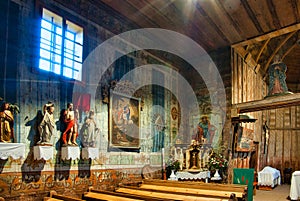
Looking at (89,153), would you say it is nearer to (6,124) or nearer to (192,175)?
(6,124)

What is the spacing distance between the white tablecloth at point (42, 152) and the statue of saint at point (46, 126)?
3.7 inches

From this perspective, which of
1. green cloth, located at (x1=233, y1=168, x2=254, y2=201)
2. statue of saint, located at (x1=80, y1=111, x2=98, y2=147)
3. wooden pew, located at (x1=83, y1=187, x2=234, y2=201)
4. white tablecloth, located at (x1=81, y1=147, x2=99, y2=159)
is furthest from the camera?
green cloth, located at (x1=233, y1=168, x2=254, y2=201)

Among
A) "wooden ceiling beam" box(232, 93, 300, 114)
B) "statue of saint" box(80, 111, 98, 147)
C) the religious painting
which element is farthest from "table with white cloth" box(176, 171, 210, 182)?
"statue of saint" box(80, 111, 98, 147)

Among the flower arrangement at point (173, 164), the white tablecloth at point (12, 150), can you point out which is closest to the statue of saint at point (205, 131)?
the flower arrangement at point (173, 164)

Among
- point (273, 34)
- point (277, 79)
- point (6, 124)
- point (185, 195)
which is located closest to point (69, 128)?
point (6, 124)

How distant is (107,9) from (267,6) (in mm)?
4137

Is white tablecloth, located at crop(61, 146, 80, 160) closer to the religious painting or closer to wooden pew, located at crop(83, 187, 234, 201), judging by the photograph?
wooden pew, located at crop(83, 187, 234, 201)

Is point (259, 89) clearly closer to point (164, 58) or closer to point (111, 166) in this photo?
point (164, 58)

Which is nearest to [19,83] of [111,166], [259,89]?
[111,166]

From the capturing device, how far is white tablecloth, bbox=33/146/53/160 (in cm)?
525

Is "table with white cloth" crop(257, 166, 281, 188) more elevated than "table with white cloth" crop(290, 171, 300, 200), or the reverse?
"table with white cloth" crop(290, 171, 300, 200)

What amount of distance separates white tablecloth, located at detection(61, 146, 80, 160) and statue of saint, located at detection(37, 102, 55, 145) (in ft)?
1.34

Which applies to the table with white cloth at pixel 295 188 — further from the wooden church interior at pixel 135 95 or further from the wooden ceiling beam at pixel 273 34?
the wooden ceiling beam at pixel 273 34

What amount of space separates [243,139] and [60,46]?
262 inches
